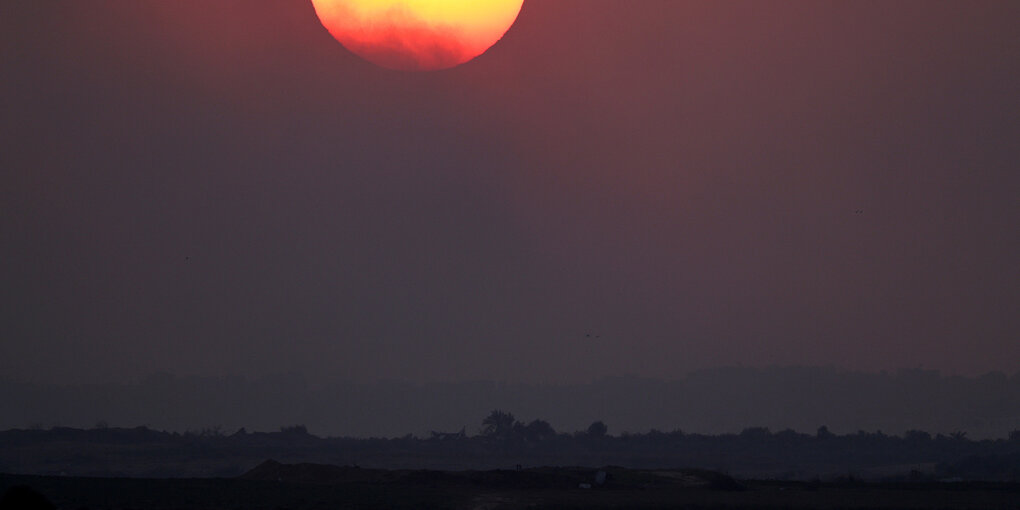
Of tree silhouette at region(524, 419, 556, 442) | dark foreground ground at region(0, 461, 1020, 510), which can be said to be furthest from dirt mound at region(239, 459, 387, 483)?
tree silhouette at region(524, 419, 556, 442)

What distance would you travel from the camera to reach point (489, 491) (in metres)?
67.9

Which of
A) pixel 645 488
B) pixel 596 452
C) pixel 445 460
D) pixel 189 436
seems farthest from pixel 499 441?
pixel 645 488

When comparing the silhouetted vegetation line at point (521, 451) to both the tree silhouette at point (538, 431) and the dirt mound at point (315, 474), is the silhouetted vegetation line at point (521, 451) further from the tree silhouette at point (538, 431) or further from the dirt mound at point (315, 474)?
the dirt mound at point (315, 474)

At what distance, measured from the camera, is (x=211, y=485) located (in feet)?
213

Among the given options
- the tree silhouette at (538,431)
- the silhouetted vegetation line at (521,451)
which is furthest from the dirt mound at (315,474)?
the tree silhouette at (538,431)

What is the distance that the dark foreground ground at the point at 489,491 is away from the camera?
6028cm

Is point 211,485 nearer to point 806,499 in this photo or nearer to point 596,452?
point 806,499

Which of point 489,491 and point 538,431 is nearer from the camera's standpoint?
point 489,491

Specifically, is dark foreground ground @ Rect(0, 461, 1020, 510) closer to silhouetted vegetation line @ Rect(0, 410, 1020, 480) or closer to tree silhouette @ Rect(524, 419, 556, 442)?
silhouetted vegetation line @ Rect(0, 410, 1020, 480)

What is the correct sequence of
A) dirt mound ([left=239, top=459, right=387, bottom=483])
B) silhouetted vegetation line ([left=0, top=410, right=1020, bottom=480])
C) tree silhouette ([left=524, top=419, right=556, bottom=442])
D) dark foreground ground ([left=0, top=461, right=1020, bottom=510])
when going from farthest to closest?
tree silhouette ([left=524, top=419, right=556, bottom=442]) → silhouetted vegetation line ([left=0, top=410, right=1020, bottom=480]) → dirt mound ([left=239, top=459, right=387, bottom=483]) → dark foreground ground ([left=0, top=461, right=1020, bottom=510])

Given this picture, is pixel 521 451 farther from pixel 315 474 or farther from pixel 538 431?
pixel 315 474

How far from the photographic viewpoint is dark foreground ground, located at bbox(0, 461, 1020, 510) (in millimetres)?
60281

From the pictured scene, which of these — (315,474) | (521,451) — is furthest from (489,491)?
(521,451)

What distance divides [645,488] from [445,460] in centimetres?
6692
